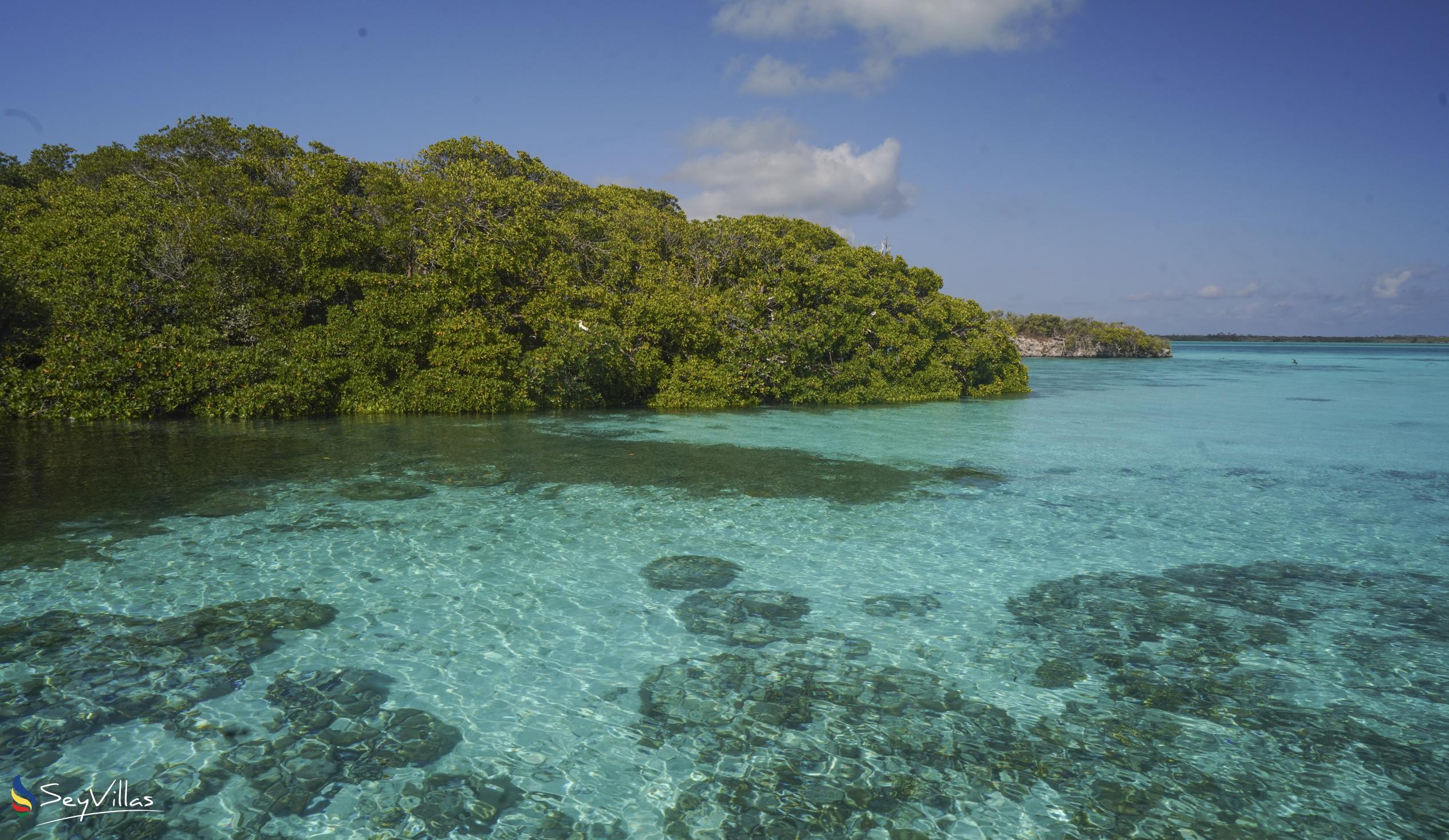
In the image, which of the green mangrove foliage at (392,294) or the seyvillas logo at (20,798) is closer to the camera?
the seyvillas logo at (20,798)

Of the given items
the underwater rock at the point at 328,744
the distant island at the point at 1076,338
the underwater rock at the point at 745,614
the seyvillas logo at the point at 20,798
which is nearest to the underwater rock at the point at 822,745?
the underwater rock at the point at 745,614

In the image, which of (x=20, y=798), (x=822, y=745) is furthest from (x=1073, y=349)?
(x=20, y=798)

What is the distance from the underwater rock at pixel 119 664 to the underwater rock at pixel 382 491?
4160mm

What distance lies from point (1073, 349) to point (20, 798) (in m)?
96.4

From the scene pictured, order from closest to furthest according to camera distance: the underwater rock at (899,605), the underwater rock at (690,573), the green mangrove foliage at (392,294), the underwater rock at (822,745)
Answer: the underwater rock at (822,745)
the underwater rock at (899,605)
the underwater rock at (690,573)
the green mangrove foliage at (392,294)

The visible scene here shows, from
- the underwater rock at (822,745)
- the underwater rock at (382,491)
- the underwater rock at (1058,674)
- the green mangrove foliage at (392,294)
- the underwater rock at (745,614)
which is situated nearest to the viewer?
the underwater rock at (822,745)

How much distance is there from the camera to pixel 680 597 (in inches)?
296

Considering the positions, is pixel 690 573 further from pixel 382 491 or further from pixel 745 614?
pixel 382 491

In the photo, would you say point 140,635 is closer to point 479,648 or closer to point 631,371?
point 479,648

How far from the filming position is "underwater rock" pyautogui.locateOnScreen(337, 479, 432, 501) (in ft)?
36.6

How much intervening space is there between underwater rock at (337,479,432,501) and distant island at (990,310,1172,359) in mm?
84442

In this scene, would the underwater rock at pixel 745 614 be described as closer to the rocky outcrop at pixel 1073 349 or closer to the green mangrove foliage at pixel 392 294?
the green mangrove foliage at pixel 392 294

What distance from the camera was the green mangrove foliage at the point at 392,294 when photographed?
18.9 m
